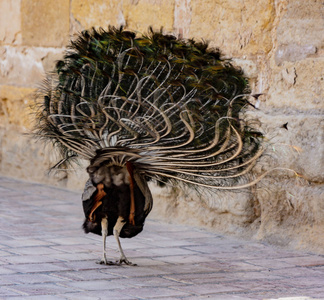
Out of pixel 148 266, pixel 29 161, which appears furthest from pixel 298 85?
pixel 29 161

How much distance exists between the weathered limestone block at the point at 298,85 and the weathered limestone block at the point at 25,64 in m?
3.08

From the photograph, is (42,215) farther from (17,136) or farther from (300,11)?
(300,11)

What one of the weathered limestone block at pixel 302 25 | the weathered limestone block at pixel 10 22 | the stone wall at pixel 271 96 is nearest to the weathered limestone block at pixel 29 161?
the weathered limestone block at pixel 10 22


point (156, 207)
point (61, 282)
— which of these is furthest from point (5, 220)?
point (61, 282)

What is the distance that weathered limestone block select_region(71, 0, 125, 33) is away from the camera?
7148mm

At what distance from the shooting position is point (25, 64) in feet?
27.4

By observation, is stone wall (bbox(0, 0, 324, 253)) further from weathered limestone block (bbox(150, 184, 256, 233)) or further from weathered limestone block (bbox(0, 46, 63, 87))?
weathered limestone block (bbox(0, 46, 63, 87))

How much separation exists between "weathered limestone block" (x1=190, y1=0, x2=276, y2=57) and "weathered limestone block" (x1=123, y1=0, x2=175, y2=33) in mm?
312

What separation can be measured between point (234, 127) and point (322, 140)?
4.27ft

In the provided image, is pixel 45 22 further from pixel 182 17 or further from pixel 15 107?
pixel 182 17

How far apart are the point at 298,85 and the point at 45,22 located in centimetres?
371

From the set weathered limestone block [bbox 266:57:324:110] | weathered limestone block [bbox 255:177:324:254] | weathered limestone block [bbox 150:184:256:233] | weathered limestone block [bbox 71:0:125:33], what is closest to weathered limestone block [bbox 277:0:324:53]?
weathered limestone block [bbox 266:57:324:110]

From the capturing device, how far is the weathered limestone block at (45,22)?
791cm

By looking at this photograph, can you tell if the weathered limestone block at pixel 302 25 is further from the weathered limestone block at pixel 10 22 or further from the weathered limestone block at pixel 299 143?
the weathered limestone block at pixel 10 22
